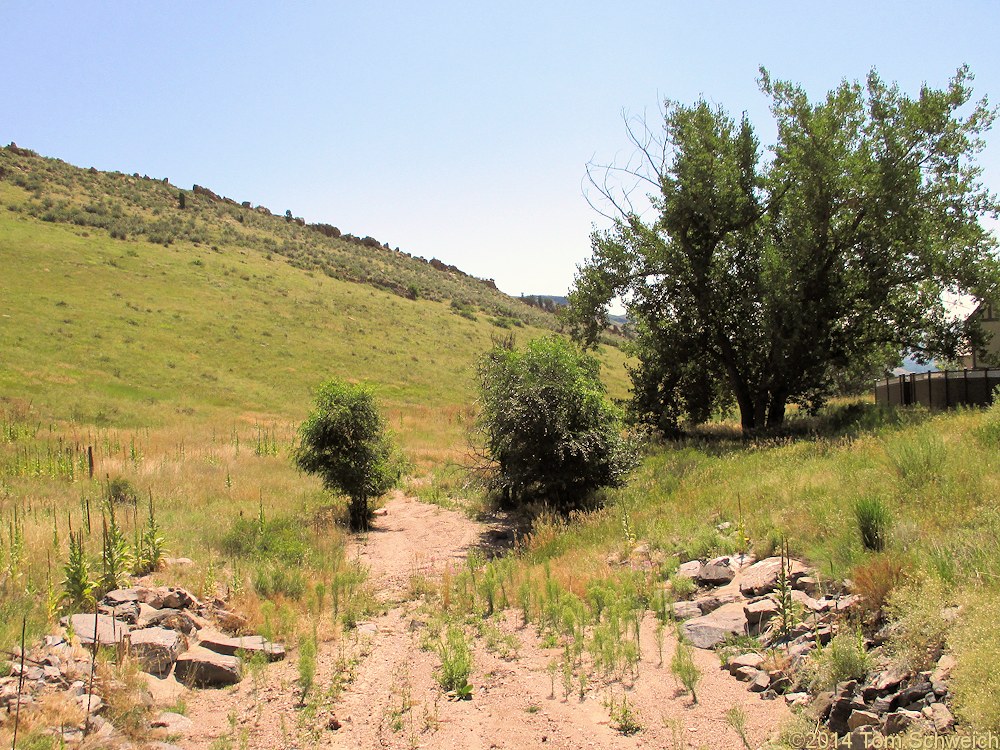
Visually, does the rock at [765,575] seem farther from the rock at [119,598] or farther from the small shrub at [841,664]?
the rock at [119,598]

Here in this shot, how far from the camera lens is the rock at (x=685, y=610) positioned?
7771 mm

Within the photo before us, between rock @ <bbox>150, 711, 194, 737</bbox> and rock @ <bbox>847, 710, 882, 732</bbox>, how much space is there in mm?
5384

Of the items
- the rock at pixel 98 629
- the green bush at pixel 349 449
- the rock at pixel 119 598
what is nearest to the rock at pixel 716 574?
the rock at pixel 98 629

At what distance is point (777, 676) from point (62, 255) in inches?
2050

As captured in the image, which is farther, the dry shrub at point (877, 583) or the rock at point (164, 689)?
the rock at point (164, 689)

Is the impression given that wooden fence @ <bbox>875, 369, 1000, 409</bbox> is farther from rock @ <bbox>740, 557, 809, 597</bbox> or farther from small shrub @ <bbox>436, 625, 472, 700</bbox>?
small shrub @ <bbox>436, 625, 472, 700</bbox>

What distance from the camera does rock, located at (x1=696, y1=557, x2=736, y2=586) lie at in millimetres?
8477

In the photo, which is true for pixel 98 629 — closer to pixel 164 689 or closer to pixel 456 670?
pixel 164 689

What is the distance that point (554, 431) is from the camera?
15.3 meters

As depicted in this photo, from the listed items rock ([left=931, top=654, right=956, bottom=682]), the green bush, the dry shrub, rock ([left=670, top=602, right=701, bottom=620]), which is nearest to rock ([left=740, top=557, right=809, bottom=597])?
rock ([left=670, top=602, right=701, bottom=620])

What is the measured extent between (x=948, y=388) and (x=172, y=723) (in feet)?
77.9

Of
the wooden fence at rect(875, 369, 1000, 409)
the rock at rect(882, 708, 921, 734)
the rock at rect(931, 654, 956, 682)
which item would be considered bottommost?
the rock at rect(882, 708, 921, 734)

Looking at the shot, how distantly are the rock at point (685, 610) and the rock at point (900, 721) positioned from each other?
3249 mm

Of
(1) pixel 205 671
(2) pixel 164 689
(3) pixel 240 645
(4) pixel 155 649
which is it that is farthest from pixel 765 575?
(4) pixel 155 649
